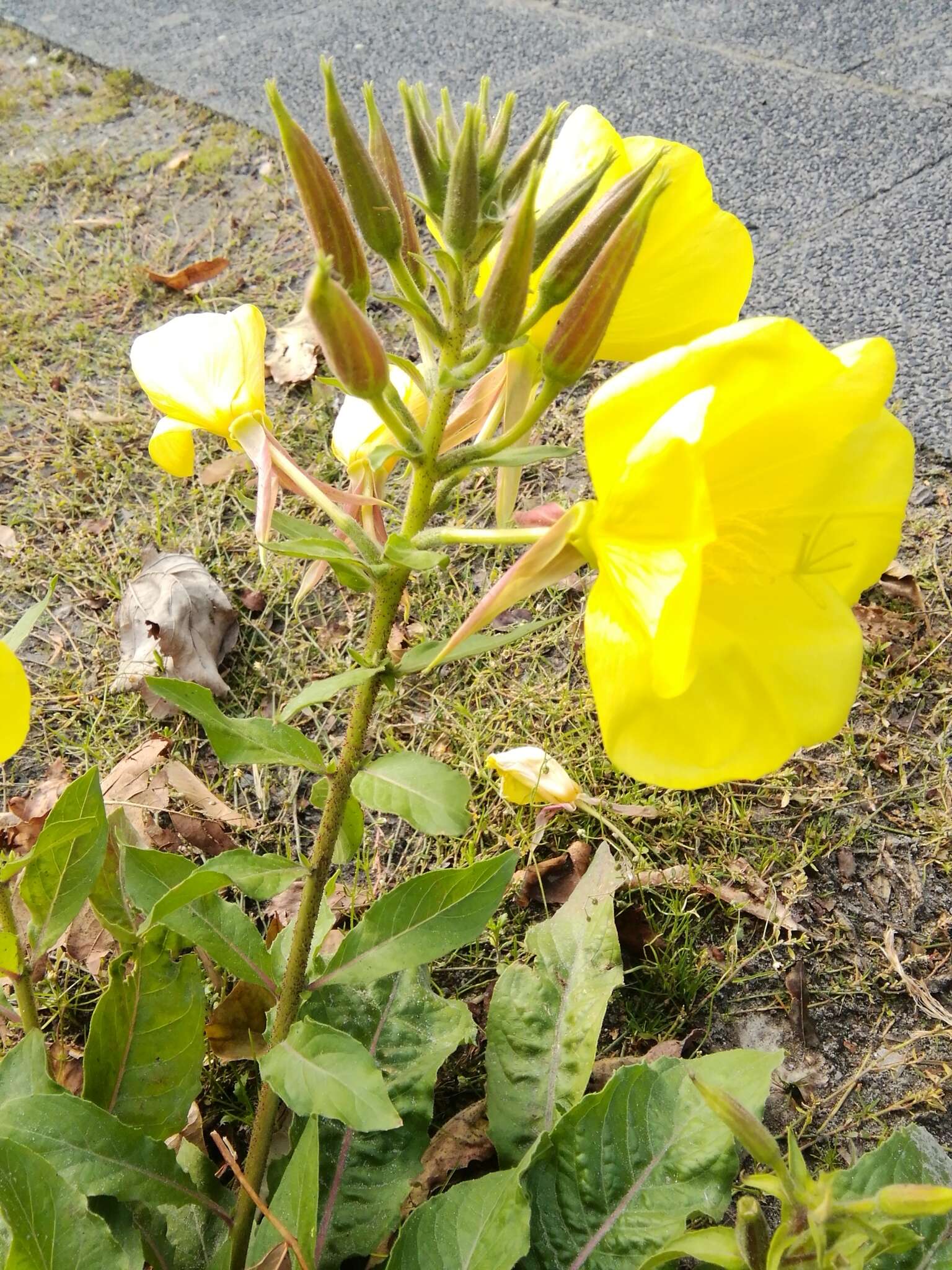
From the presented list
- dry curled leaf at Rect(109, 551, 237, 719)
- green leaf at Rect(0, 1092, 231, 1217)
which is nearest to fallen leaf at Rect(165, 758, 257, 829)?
dry curled leaf at Rect(109, 551, 237, 719)

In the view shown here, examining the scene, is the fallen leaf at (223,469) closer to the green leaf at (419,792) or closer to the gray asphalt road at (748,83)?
the gray asphalt road at (748,83)

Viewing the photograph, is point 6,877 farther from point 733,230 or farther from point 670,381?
point 733,230

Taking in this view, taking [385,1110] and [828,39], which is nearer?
[385,1110]

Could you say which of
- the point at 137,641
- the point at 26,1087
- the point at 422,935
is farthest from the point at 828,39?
the point at 26,1087

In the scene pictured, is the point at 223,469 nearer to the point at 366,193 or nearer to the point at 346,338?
the point at 366,193

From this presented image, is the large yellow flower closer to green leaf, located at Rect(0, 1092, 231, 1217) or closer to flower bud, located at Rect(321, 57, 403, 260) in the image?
flower bud, located at Rect(321, 57, 403, 260)

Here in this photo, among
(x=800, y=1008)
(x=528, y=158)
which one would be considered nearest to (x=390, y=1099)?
(x=800, y=1008)
